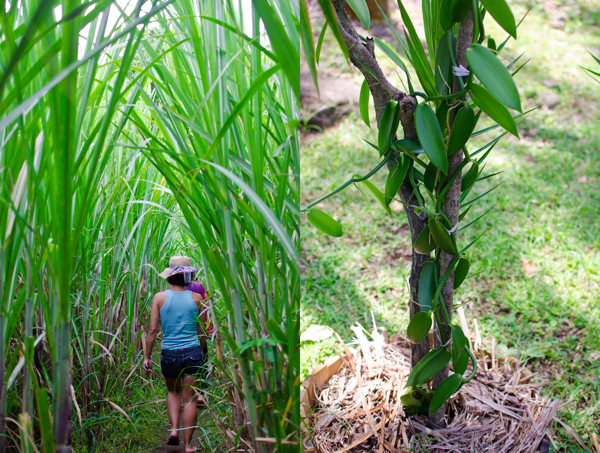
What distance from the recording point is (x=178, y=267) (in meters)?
0.50

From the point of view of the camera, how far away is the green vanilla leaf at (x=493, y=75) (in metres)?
0.53

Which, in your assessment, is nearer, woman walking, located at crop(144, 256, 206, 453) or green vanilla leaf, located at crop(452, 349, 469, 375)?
woman walking, located at crop(144, 256, 206, 453)

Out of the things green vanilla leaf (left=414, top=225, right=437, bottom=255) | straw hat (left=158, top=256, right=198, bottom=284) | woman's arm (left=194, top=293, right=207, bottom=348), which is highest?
straw hat (left=158, top=256, right=198, bottom=284)

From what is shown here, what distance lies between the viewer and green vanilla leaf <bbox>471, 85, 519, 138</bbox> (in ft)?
1.94

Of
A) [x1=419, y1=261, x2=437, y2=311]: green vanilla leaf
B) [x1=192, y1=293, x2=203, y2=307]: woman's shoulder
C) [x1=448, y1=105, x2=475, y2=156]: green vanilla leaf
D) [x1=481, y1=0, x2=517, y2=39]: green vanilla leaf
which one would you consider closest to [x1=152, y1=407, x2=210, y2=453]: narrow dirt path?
[x1=192, y1=293, x2=203, y2=307]: woman's shoulder

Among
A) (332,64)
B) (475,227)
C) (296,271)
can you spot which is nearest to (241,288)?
(296,271)

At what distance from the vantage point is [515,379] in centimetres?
101

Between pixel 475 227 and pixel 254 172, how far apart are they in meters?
1.57

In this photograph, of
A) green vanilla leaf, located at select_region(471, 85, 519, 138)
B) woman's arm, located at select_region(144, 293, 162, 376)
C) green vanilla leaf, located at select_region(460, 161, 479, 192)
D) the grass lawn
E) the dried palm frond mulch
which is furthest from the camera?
the grass lawn

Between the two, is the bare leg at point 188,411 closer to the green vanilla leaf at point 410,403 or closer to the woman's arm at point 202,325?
the woman's arm at point 202,325

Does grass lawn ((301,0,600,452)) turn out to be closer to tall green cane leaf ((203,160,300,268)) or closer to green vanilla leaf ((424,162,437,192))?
green vanilla leaf ((424,162,437,192))

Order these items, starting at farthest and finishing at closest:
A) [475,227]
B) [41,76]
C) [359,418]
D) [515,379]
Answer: [475,227]
[515,379]
[359,418]
[41,76]

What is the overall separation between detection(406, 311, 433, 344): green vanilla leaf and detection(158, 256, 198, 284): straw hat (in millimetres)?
391

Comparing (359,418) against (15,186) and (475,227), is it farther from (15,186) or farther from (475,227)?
(475,227)
